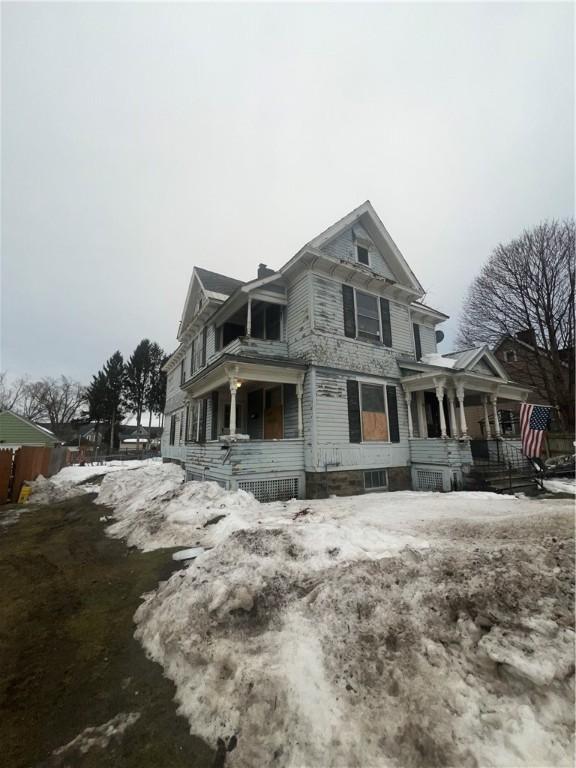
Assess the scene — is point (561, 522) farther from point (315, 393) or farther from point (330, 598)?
point (315, 393)

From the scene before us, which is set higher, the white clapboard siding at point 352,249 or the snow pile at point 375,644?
the white clapboard siding at point 352,249

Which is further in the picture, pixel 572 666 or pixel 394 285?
pixel 394 285

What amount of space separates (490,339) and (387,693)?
24598mm

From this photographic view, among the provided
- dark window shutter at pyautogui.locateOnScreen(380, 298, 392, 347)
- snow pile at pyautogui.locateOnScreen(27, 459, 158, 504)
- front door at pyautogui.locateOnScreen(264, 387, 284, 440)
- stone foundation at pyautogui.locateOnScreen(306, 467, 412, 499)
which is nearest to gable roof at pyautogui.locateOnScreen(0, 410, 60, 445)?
snow pile at pyautogui.locateOnScreen(27, 459, 158, 504)

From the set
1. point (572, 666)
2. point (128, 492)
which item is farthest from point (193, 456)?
point (572, 666)

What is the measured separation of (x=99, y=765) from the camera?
2.15 m

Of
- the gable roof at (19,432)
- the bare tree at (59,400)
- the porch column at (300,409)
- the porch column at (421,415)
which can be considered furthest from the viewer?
the bare tree at (59,400)

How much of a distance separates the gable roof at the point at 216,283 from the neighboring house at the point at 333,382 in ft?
2.07

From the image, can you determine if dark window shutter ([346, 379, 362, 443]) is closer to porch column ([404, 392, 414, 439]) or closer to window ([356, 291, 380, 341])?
window ([356, 291, 380, 341])

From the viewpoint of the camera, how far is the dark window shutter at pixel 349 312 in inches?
472

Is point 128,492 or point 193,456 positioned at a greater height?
point 193,456

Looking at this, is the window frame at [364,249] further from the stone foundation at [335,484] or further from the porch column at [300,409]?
the stone foundation at [335,484]

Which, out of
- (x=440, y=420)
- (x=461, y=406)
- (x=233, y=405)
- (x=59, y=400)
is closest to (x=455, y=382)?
(x=461, y=406)

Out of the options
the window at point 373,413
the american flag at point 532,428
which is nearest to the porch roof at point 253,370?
the window at point 373,413
